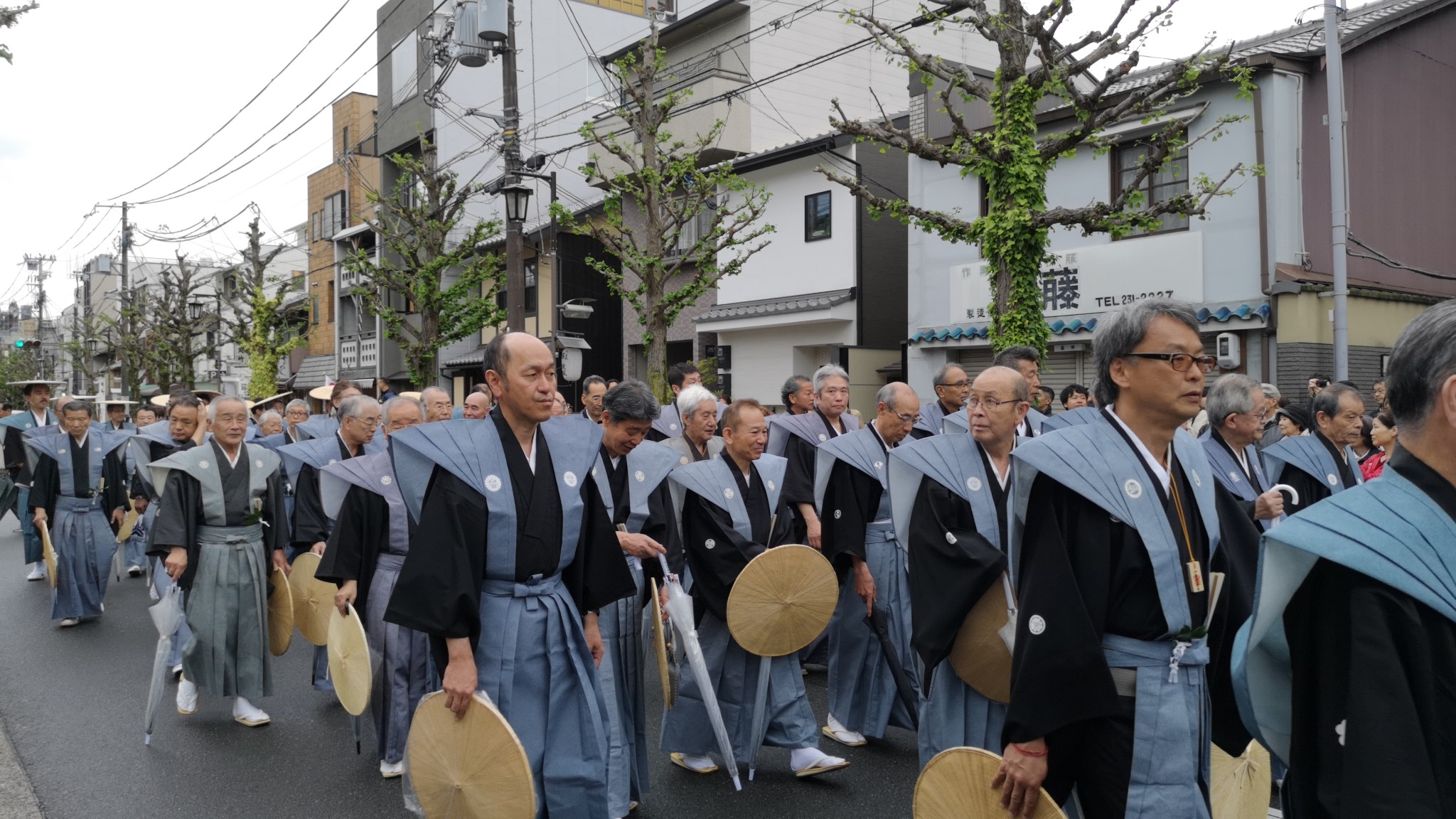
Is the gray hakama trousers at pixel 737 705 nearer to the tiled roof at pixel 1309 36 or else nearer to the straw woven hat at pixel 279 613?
the straw woven hat at pixel 279 613

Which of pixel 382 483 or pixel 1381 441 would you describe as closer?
pixel 382 483

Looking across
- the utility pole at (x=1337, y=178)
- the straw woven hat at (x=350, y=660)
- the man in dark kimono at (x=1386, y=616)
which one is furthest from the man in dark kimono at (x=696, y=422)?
the utility pole at (x=1337, y=178)

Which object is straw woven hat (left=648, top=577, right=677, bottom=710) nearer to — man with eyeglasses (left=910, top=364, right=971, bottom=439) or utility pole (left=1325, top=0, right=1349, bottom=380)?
man with eyeglasses (left=910, top=364, right=971, bottom=439)

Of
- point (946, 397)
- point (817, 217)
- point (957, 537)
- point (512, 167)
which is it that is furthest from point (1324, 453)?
point (817, 217)

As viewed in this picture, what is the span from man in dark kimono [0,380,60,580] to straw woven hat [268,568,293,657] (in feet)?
21.7

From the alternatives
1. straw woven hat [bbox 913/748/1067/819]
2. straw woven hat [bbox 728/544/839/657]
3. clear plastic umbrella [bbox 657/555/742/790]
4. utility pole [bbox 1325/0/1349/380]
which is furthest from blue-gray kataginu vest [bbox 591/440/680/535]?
utility pole [bbox 1325/0/1349/380]

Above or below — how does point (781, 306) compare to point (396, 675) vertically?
above

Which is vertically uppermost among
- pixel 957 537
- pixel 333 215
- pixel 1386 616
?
pixel 333 215

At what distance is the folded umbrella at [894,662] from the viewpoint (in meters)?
5.77

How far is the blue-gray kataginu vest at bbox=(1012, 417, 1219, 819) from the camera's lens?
2730 mm

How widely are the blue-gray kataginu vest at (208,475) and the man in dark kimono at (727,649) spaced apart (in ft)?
10.0

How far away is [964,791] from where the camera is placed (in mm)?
2848

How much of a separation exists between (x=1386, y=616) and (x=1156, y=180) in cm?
1519

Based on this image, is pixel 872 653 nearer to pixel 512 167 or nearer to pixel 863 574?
pixel 863 574
